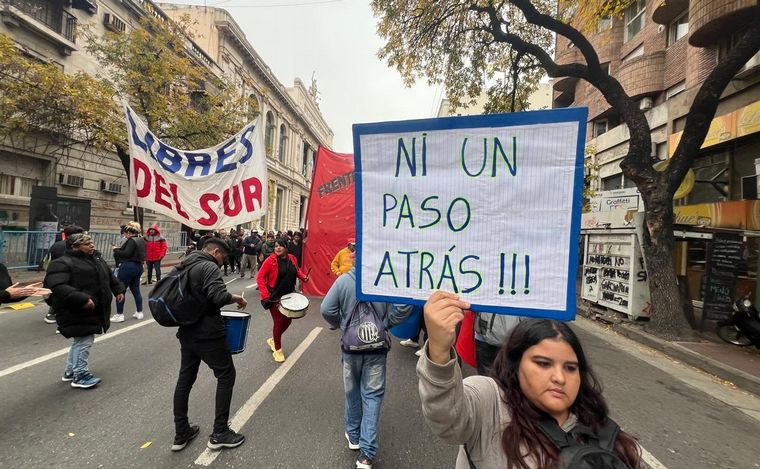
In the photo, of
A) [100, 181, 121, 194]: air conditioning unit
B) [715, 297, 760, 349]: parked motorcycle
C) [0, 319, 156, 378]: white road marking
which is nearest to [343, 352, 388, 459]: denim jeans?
[0, 319, 156, 378]: white road marking

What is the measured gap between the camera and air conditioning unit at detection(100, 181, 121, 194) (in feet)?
57.9

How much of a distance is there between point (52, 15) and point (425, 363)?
72.5 ft

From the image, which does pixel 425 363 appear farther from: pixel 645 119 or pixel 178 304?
pixel 645 119

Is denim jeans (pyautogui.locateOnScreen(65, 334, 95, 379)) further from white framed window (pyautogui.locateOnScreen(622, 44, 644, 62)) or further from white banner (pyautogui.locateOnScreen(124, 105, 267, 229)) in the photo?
white framed window (pyautogui.locateOnScreen(622, 44, 644, 62))

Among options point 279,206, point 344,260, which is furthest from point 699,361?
point 279,206

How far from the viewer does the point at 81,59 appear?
1648cm

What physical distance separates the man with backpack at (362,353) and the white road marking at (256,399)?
1.05m

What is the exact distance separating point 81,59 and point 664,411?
23258 millimetres

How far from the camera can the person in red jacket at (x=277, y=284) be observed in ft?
16.2

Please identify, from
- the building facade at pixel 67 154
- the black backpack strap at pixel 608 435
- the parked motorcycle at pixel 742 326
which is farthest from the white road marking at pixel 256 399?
the building facade at pixel 67 154

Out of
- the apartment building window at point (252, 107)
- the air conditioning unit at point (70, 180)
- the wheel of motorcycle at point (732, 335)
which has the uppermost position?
the apartment building window at point (252, 107)

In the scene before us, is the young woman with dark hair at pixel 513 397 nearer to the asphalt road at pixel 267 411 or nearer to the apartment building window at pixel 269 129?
the asphalt road at pixel 267 411

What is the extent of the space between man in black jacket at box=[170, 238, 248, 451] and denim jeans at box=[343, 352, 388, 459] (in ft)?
3.13

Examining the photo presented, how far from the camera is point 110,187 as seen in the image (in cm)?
1791
